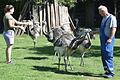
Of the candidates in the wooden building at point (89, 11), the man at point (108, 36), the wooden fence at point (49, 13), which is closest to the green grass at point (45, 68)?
the man at point (108, 36)

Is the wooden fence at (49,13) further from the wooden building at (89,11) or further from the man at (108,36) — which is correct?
the man at (108,36)

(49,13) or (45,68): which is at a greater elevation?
(49,13)

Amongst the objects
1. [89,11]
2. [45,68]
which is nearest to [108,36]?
[45,68]

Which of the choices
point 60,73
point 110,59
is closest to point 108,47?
point 110,59

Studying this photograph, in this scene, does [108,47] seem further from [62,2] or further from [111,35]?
[62,2]

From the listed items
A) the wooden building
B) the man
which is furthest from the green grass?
the wooden building

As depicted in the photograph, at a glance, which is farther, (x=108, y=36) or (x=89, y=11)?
(x=89, y=11)

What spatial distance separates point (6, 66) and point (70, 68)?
2161mm

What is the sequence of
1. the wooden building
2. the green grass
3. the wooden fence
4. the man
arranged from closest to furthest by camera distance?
1. the man
2. the green grass
3. the wooden fence
4. the wooden building

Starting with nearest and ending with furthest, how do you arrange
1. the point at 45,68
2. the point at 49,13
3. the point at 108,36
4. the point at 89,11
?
the point at 108,36, the point at 45,68, the point at 49,13, the point at 89,11

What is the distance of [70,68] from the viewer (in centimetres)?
1448

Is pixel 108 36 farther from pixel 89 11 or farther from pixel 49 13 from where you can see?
pixel 89 11

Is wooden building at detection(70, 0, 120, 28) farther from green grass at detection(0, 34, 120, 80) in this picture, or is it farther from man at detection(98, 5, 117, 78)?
man at detection(98, 5, 117, 78)

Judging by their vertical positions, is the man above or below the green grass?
→ above
